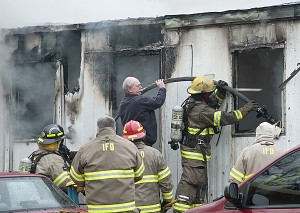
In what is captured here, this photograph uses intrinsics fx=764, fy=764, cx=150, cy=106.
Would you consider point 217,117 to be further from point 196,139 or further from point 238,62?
point 238,62

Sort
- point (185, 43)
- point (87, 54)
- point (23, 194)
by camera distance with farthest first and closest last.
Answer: point (87, 54), point (185, 43), point (23, 194)

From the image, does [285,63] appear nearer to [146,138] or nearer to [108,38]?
[146,138]

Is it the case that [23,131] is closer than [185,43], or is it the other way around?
[185,43]

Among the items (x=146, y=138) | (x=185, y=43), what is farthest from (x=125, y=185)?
(x=185, y=43)

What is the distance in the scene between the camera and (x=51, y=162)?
10.7 m

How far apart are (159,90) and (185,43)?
0.92 m

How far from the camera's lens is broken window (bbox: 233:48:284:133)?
1115 cm

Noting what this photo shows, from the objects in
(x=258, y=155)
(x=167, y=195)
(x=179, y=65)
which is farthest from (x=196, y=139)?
(x=258, y=155)

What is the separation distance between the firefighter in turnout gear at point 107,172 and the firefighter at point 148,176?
68.0 inches

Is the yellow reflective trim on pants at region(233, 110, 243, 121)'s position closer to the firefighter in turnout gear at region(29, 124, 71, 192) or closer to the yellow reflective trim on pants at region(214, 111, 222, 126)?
the yellow reflective trim on pants at region(214, 111, 222, 126)

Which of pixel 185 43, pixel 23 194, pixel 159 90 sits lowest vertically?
pixel 23 194

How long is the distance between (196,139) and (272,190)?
4632mm

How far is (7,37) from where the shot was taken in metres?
13.3

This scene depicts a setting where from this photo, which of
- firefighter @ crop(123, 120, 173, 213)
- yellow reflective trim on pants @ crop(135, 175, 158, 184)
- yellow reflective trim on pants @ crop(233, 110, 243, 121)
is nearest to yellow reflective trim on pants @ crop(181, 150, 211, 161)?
yellow reflective trim on pants @ crop(233, 110, 243, 121)
